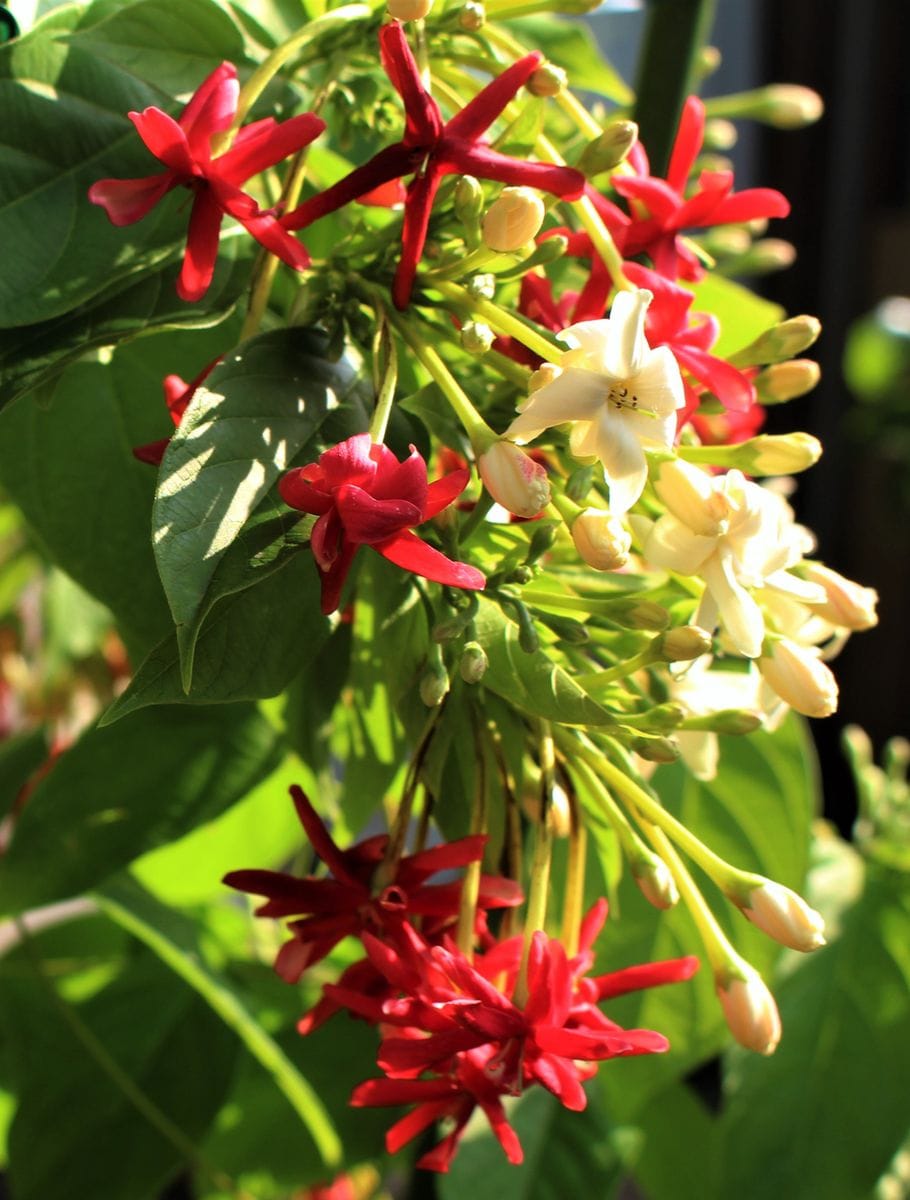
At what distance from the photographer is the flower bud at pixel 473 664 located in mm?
193

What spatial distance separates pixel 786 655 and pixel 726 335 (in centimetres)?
16

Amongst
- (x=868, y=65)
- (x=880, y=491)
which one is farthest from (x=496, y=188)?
(x=880, y=491)

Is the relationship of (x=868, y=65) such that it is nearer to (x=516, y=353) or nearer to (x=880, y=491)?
(x=880, y=491)

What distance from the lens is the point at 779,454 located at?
217mm

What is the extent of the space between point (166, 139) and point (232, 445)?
47mm

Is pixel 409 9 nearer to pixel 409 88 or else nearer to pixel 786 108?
pixel 409 88

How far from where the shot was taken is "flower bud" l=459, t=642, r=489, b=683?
0.19 meters

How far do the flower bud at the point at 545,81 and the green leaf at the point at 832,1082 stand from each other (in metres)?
0.36

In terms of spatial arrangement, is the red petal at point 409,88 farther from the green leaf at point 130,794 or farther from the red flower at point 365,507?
the green leaf at point 130,794

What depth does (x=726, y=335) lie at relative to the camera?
35 centimetres

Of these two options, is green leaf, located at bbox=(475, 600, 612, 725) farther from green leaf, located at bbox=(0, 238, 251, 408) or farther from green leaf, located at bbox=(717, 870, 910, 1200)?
green leaf, located at bbox=(717, 870, 910, 1200)

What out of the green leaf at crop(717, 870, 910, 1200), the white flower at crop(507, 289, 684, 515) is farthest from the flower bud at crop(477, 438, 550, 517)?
the green leaf at crop(717, 870, 910, 1200)

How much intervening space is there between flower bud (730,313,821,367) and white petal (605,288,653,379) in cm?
5

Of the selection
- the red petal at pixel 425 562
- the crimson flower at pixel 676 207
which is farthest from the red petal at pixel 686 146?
the red petal at pixel 425 562
